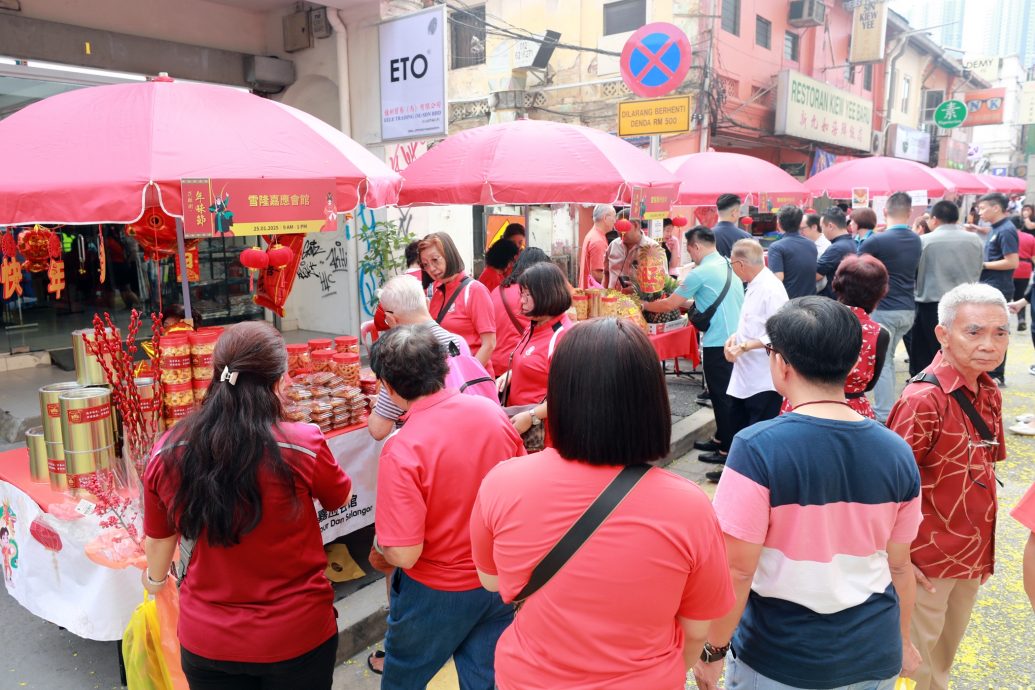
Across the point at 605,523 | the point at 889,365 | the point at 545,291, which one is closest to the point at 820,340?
the point at 605,523

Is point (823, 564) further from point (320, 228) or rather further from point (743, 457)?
point (320, 228)

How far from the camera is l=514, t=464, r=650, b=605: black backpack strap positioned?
1.40 meters

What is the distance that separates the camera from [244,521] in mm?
1877

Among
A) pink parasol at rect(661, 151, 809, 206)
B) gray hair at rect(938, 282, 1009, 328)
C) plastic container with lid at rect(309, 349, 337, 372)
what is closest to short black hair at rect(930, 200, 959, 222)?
pink parasol at rect(661, 151, 809, 206)

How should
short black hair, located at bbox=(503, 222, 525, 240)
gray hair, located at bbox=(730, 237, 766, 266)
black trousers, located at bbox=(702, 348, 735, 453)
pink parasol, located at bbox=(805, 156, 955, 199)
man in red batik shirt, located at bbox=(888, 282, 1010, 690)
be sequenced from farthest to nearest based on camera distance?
pink parasol, located at bbox=(805, 156, 955, 199) < short black hair, located at bbox=(503, 222, 525, 240) < black trousers, located at bbox=(702, 348, 735, 453) < gray hair, located at bbox=(730, 237, 766, 266) < man in red batik shirt, located at bbox=(888, 282, 1010, 690)

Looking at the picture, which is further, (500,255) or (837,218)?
(837,218)

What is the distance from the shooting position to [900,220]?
260 inches

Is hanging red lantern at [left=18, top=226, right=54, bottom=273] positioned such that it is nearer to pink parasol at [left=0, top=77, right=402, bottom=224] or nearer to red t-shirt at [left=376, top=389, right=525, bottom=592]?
pink parasol at [left=0, top=77, right=402, bottom=224]

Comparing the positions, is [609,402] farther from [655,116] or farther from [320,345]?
[655,116]

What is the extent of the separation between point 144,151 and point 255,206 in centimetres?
49

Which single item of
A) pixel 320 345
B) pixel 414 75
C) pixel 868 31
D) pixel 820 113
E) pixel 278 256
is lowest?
pixel 320 345

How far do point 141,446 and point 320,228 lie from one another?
4.31 feet

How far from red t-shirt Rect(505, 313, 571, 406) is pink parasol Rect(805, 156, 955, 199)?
6.86 m

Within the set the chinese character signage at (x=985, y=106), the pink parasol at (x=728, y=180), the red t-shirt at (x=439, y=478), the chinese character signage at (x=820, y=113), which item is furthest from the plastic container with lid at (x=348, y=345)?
the chinese character signage at (x=985, y=106)
